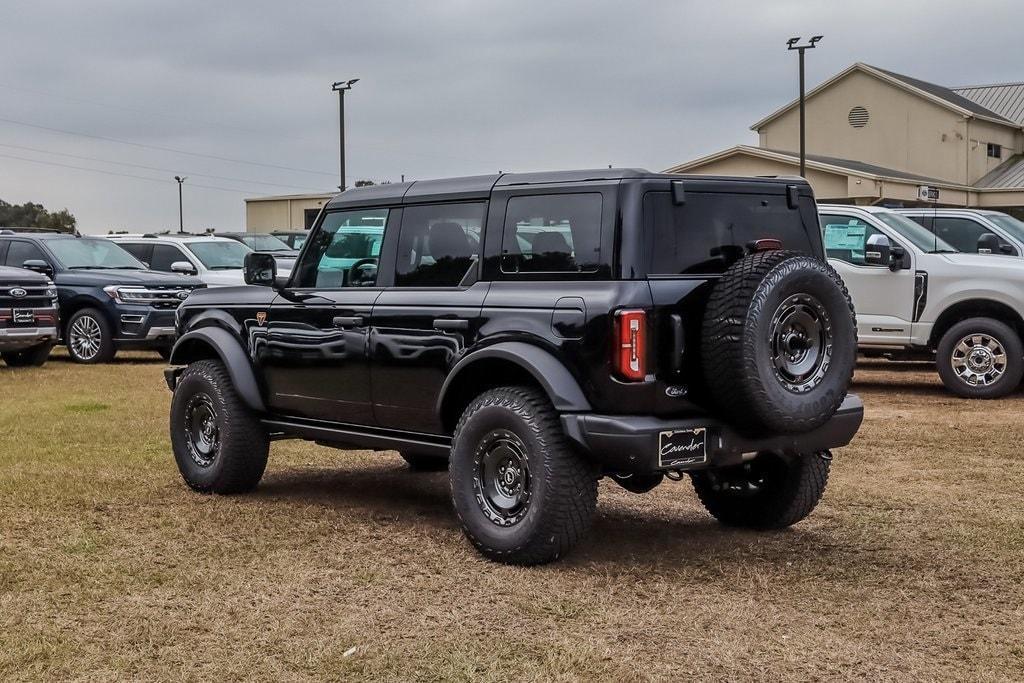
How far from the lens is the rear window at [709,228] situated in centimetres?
634

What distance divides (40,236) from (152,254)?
7.97ft

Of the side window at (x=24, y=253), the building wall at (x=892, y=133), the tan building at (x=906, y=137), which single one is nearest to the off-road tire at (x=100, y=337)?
the side window at (x=24, y=253)

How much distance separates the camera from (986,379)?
44.2 feet

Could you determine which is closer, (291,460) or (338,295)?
(338,295)

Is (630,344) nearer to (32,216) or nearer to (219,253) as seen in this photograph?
(219,253)

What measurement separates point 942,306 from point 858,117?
3825 centimetres

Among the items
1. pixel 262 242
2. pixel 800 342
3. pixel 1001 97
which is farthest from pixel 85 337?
pixel 1001 97

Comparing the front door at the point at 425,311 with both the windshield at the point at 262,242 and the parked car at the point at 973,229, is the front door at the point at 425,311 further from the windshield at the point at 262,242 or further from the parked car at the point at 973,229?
the windshield at the point at 262,242

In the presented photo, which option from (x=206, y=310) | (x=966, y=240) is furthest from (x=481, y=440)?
(x=966, y=240)

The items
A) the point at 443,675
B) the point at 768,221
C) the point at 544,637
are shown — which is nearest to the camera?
the point at 443,675

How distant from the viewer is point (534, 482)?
20.5 feet

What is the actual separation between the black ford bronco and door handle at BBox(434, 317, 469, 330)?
0.01 metres

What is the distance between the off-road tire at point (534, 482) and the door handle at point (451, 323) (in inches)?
16.2

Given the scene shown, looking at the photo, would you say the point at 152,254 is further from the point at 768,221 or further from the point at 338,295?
the point at 768,221
